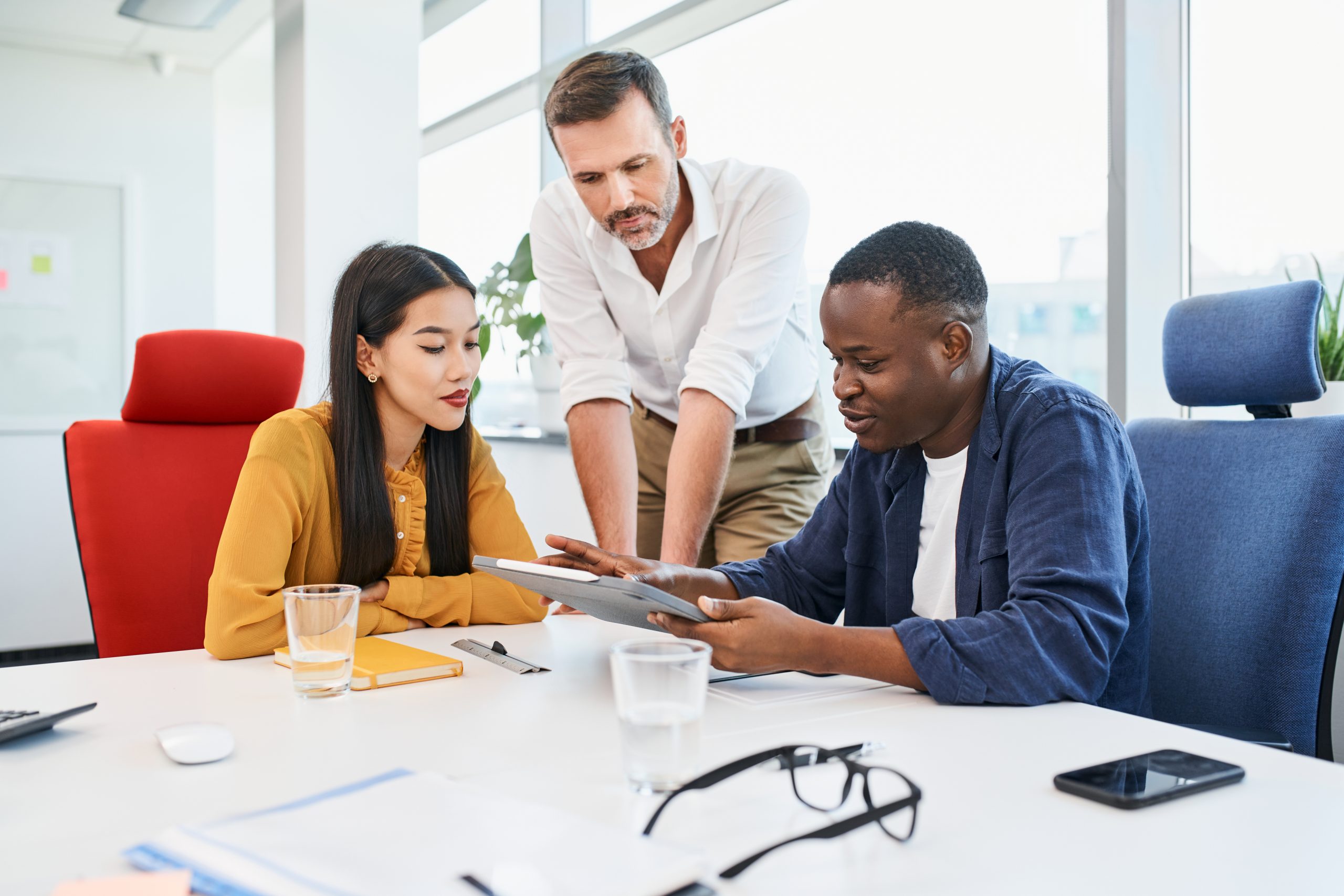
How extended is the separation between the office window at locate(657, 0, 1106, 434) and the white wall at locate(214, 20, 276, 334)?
10.9 ft

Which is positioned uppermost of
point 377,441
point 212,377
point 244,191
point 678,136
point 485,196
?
point 244,191

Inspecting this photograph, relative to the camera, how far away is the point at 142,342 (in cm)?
193

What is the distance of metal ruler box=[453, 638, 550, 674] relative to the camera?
1249 mm

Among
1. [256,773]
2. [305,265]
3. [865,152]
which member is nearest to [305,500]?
[256,773]

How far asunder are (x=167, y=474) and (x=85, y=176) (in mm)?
3781

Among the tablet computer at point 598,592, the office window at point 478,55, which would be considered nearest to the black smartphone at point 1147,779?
the tablet computer at point 598,592

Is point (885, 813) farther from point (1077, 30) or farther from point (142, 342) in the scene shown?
point (1077, 30)

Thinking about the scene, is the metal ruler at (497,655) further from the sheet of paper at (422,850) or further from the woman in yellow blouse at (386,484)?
the sheet of paper at (422,850)

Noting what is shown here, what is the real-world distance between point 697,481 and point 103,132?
454cm

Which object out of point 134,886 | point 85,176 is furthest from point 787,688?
point 85,176

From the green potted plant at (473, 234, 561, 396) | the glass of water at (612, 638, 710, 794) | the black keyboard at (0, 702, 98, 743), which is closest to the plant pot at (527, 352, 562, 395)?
the green potted plant at (473, 234, 561, 396)

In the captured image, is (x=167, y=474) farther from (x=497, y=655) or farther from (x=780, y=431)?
(x=780, y=431)

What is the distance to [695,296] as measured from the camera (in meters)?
2.11

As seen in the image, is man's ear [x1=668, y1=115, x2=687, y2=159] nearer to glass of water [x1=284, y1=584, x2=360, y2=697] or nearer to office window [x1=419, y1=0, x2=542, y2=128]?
glass of water [x1=284, y1=584, x2=360, y2=697]
